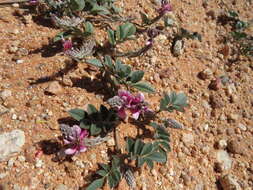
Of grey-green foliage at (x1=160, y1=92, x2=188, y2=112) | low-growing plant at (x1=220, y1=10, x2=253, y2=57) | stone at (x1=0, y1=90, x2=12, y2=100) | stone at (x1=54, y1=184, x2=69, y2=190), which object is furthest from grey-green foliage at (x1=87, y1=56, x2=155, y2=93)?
low-growing plant at (x1=220, y1=10, x2=253, y2=57)

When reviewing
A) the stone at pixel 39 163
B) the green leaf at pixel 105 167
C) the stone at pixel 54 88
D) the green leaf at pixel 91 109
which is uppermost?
the green leaf at pixel 91 109

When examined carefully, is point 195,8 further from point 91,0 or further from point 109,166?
point 109,166

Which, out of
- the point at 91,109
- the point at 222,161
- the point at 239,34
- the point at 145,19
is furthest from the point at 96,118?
the point at 239,34

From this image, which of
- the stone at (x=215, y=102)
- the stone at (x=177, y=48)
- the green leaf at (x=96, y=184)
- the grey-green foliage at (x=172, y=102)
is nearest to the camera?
the green leaf at (x=96, y=184)

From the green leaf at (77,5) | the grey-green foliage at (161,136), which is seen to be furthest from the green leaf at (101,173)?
the green leaf at (77,5)

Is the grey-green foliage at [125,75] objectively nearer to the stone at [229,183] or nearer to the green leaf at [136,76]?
the green leaf at [136,76]

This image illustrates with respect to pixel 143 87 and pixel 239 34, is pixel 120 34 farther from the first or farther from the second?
pixel 239 34

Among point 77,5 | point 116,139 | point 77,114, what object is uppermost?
point 77,5

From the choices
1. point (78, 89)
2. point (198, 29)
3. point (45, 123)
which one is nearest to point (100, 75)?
point (78, 89)

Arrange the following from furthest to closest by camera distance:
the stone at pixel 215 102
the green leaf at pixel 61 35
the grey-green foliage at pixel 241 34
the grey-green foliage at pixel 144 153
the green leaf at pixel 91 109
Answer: the grey-green foliage at pixel 241 34, the stone at pixel 215 102, the green leaf at pixel 61 35, the green leaf at pixel 91 109, the grey-green foliage at pixel 144 153
